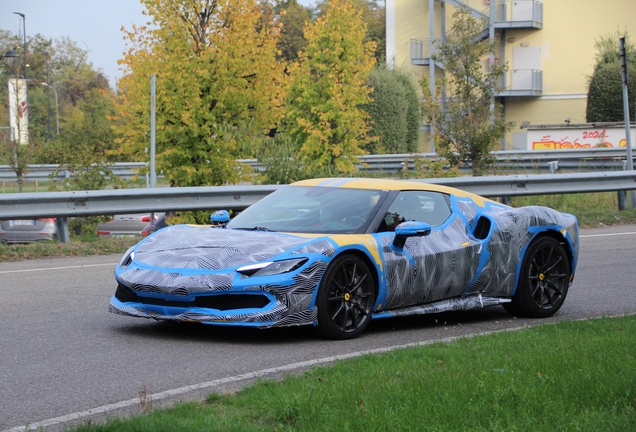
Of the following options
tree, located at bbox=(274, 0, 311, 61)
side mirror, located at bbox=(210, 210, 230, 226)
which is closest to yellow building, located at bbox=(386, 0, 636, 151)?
tree, located at bbox=(274, 0, 311, 61)

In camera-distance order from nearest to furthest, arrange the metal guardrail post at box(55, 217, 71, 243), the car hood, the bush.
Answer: the car hood → the metal guardrail post at box(55, 217, 71, 243) → the bush

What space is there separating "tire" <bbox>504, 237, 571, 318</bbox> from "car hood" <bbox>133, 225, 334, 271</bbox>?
2.36 metres

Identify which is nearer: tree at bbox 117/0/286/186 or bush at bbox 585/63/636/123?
tree at bbox 117/0/286/186

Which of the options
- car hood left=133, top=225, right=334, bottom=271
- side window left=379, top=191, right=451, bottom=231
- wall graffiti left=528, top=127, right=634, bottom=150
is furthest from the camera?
wall graffiti left=528, top=127, right=634, bottom=150

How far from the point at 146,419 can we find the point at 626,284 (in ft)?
24.5

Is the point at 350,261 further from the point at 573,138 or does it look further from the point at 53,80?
the point at 53,80

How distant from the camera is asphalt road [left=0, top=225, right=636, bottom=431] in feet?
17.4

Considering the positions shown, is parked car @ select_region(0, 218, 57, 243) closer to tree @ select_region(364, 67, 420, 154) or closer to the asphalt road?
the asphalt road

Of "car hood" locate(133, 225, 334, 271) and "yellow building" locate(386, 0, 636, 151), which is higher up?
"yellow building" locate(386, 0, 636, 151)

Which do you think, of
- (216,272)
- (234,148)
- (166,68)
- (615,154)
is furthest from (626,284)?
(615,154)

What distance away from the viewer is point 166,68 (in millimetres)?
18906

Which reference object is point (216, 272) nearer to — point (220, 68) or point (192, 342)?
point (192, 342)

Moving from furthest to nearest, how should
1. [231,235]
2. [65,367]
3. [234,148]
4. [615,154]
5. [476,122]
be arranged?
[615,154]
[476,122]
[234,148]
[231,235]
[65,367]

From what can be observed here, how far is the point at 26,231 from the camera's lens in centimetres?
1852
